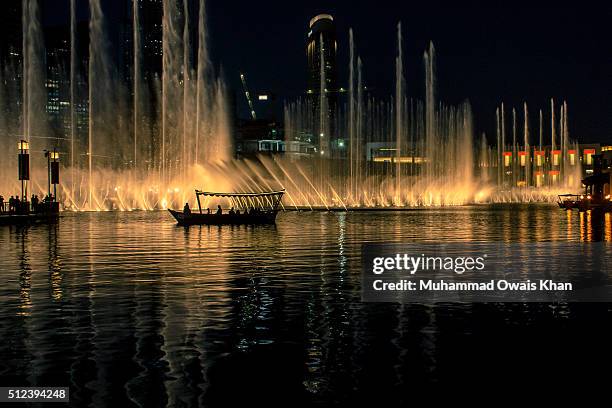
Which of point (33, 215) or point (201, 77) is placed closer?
point (33, 215)

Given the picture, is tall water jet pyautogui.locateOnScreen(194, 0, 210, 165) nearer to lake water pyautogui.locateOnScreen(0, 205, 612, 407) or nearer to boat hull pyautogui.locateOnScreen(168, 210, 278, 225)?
boat hull pyautogui.locateOnScreen(168, 210, 278, 225)

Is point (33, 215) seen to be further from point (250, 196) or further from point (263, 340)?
point (263, 340)

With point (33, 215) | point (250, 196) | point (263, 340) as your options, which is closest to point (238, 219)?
point (250, 196)

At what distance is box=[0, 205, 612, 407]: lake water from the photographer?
8645 millimetres

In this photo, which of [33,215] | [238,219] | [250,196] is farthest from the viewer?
[250,196]

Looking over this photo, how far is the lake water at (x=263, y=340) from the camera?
865cm

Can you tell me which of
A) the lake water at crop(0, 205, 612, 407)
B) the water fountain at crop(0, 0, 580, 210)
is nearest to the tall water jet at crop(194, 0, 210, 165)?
the water fountain at crop(0, 0, 580, 210)

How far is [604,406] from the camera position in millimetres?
7914

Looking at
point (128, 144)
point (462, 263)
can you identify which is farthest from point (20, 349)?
point (128, 144)

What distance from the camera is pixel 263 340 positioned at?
11.1 meters

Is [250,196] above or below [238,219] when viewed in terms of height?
above

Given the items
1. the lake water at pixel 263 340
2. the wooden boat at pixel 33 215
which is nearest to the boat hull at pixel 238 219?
the wooden boat at pixel 33 215

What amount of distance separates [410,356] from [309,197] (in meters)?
82.8

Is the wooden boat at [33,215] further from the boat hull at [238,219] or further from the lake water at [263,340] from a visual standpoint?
Result: the lake water at [263,340]
